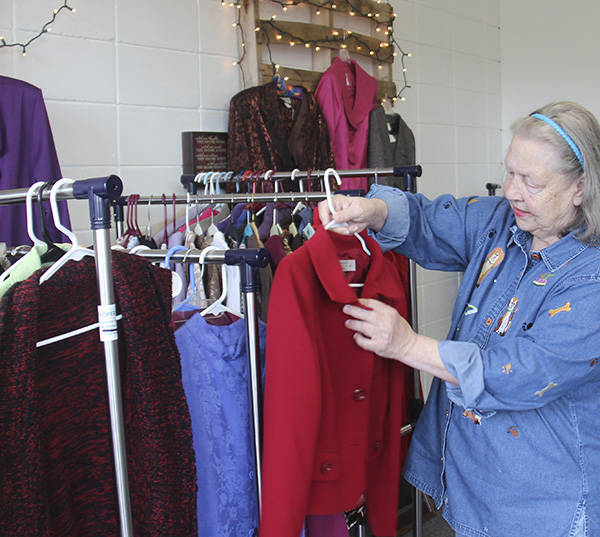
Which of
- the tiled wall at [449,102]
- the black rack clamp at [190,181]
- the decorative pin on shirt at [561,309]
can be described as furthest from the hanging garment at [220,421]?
the tiled wall at [449,102]

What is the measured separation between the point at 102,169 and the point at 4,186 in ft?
1.46

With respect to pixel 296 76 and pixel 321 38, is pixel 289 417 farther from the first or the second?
pixel 321 38

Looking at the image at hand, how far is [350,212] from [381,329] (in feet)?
0.85

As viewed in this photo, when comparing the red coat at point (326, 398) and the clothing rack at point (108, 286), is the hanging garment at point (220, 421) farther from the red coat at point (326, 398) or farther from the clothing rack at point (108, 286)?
the clothing rack at point (108, 286)

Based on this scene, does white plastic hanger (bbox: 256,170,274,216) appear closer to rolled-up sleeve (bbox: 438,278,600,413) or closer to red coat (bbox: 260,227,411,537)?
red coat (bbox: 260,227,411,537)

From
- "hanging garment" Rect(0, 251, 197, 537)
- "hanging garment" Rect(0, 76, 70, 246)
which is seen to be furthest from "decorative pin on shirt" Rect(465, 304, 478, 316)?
"hanging garment" Rect(0, 76, 70, 246)

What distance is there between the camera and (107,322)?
93cm

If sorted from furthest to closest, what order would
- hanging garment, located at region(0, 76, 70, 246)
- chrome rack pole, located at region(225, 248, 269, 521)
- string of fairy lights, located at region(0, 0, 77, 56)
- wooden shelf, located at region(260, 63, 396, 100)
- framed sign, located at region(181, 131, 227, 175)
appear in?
1. wooden shelf, located at region(260, 63, 396, 100)
2. framed sign, located at region(181, 131, 227, 175)
3. string of fairy lights, located at region(0, 0, 77, 56)
4. hanging garment, located at region(0, 76, 70, 246)
5. chrome rack pole, located at region(225, 248, 269, 521)

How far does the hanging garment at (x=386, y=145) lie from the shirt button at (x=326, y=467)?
1737mm

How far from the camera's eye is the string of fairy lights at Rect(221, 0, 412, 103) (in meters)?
2.60

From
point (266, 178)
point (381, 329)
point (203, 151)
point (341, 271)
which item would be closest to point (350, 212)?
point (341, 271)

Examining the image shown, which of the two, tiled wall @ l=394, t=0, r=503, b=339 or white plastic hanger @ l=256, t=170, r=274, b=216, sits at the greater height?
tiled wall @ l=394, t=0, r=503, b=339

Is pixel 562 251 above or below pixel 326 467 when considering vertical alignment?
above

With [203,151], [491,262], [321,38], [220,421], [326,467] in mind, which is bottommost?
[326,467]
